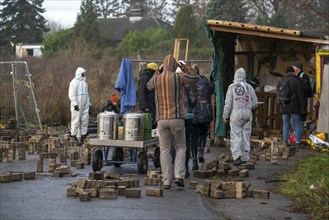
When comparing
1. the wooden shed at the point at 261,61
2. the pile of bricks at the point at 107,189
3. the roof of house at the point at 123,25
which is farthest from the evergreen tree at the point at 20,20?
the pile of bricks at the point at 107,189

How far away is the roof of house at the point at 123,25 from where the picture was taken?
82625 mm

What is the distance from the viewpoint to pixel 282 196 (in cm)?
1230

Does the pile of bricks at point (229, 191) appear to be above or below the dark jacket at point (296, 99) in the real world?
below

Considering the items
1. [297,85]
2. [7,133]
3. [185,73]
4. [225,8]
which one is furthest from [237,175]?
[225,8]

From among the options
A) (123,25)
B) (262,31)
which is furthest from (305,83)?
(123,25)

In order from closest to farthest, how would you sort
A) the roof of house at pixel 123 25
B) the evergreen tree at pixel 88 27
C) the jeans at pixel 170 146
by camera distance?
the jeans at pixel 170 146 < the evergreen tree at pixel 88 27 < the roof of house at pixel 123 25

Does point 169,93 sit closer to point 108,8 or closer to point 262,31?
point 262,31

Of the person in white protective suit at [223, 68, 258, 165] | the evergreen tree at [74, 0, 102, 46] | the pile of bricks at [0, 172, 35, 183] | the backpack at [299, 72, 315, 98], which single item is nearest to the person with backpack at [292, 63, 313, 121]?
the backpack at [299, 72, 315, 98]

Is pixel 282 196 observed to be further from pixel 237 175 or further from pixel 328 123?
pixel 328 123

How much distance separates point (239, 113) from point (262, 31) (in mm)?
4828

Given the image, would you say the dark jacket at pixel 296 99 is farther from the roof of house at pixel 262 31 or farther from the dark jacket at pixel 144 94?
the dark jacket at pixel 144 94

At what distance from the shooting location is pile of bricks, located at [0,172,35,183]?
42.8 feet

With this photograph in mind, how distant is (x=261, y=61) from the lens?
23406 mm

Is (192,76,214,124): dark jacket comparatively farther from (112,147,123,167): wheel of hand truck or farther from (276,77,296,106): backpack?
(276,77,296,106): backpack
